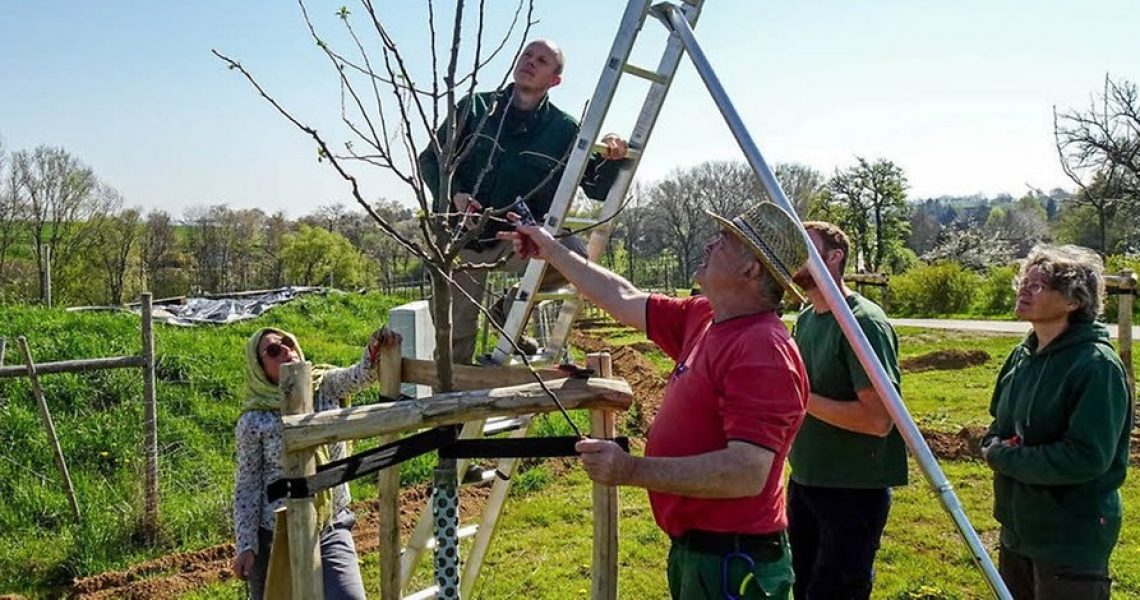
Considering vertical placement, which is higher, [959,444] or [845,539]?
[845,539]

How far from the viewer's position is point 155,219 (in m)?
44.8

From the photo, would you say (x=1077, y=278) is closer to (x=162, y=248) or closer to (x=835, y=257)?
(x=835, y=257)

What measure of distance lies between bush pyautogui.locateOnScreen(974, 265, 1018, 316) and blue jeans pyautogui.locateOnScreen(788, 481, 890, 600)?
26.8 metres

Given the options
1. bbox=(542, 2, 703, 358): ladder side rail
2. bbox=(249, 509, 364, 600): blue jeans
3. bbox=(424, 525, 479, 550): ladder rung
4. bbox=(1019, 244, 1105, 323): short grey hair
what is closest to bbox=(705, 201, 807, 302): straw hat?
bbox=(542, 2, 703, 358): ladder side rail

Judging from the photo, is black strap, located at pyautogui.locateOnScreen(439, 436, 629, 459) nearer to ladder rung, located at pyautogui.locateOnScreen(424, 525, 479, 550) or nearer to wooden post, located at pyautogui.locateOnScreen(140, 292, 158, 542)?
ladder rung, located at pyautogui.locateOnScreen(424, 525, 479, 550)

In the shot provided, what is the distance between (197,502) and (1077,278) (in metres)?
7.12

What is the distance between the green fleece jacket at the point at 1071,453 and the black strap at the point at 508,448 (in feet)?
5.51

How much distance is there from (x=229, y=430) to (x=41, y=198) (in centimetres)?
3438

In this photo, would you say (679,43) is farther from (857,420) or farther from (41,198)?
(41,198)

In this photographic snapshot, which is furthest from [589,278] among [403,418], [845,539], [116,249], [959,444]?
[116,249]

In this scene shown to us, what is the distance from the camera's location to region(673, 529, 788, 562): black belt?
2387mm

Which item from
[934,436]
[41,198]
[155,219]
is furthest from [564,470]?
[155,219]

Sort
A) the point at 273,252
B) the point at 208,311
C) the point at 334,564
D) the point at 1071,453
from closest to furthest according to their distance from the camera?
the point at 1071,453, the point at 334,564, the point at 208,311, the point at 273,252

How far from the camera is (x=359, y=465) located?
2383mm
